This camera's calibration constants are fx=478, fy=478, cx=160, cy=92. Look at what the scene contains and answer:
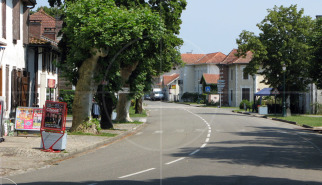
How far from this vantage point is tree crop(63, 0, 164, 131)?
2044 centimetres

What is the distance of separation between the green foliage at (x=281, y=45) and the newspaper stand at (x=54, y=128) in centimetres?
3434

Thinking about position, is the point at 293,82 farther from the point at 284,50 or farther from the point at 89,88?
the point at 89,88

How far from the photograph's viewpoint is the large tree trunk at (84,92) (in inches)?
860

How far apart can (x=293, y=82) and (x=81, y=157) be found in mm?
38443

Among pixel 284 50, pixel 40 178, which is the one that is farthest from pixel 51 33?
pixel 40 178

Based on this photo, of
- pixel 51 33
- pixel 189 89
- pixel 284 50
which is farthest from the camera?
pixel 189 89

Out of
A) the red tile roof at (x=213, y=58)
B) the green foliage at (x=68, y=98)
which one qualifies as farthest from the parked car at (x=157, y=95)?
the green foliage at (x=68, y=98)

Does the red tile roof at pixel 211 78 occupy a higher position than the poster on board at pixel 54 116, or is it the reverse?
the red tile roof at pixel 211 78

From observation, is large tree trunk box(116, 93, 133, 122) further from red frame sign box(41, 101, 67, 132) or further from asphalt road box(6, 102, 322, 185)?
red frame sign box(41, 101, 67, 132)

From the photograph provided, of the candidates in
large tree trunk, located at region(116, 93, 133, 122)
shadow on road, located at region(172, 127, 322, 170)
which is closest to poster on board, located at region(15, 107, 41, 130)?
shadow on road, located at region(172, 127, 322, 170)

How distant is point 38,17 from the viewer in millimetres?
50062

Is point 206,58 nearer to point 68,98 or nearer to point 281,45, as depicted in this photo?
point 281,45

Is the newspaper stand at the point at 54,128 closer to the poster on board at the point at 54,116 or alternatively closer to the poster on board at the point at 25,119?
the poster on board at the point at 54,116

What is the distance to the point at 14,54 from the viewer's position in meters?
23.2
